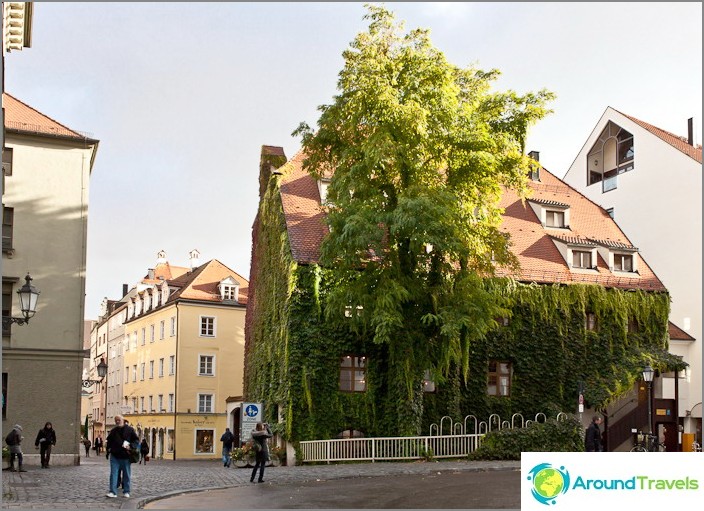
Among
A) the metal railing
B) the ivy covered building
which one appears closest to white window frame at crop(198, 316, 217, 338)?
the ivy covered building

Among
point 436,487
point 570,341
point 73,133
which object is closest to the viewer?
point 436,487

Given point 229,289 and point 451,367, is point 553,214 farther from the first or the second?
point 229,289

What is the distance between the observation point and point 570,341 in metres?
38.0

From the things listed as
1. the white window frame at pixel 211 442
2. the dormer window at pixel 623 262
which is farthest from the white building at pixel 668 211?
the white window frame at pixel 211 442

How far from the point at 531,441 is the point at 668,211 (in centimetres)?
2034

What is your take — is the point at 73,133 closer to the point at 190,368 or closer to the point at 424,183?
the point at 424,183

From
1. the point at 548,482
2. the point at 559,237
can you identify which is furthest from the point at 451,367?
the point at 548,482

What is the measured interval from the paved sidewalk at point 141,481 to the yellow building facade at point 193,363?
2883 centimetres

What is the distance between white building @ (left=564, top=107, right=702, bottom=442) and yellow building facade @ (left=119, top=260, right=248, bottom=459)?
2668 cm

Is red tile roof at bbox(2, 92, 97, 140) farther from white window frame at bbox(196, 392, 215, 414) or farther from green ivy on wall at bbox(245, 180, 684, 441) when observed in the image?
white window frame at bbox(196, 392, 215, 414)

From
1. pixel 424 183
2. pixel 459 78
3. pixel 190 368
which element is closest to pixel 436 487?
pixel 424 183

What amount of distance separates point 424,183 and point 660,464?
2138 centimetres

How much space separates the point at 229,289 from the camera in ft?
211

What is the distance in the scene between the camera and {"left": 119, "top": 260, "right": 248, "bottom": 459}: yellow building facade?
59.3 meters
